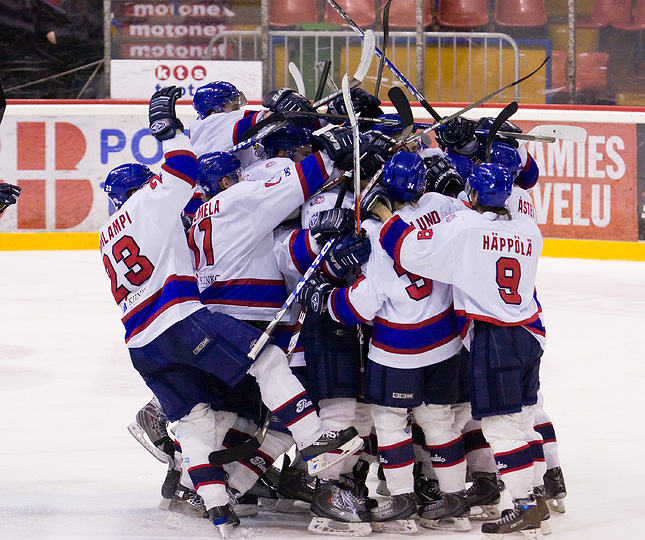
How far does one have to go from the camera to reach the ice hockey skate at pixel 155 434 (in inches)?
130

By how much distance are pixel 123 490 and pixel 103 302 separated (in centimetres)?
329

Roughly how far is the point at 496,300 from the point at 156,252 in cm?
95

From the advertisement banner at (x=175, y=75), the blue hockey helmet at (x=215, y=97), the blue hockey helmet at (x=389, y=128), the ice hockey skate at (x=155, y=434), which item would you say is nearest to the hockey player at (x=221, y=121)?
the blue hockey helmet at (x=215, y=97)

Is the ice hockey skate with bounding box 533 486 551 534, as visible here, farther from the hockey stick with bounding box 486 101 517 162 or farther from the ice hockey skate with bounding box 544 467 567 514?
the hockey stick with bounding box 486 101 517 162

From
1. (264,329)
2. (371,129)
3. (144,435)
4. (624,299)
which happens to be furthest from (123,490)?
(624,299)

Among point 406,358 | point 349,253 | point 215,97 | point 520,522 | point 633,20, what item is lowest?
point 520,522

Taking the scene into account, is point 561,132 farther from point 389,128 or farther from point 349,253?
point 349,253

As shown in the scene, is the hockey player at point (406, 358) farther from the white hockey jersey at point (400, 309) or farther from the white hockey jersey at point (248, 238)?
the white hockey jersey at point (248, 238)

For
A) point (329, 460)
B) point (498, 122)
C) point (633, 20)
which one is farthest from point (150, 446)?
point (633, 20)

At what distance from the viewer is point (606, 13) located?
8.27 meters

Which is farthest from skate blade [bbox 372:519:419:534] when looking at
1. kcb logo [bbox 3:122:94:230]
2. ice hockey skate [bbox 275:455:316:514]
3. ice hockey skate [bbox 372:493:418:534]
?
kcb logo [bbox 3:122:94:230]

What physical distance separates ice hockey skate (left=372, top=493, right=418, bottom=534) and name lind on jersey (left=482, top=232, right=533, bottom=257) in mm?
730

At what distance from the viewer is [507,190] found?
9.41ft

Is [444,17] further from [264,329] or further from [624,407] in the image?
[264,329]
